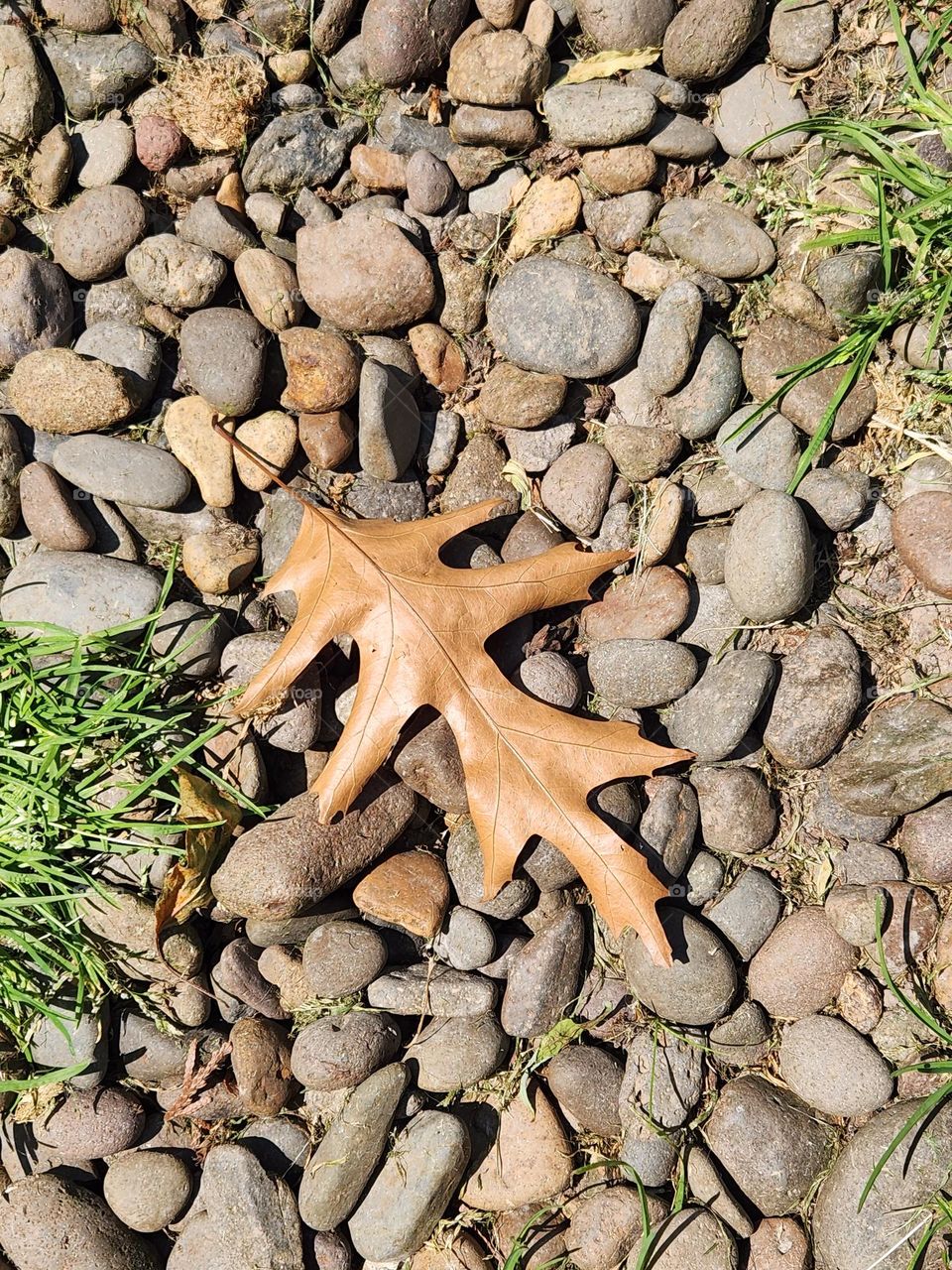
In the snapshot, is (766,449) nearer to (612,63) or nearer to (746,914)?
(612,63)

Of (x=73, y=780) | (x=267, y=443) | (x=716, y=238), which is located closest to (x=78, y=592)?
(x=73, y=780)

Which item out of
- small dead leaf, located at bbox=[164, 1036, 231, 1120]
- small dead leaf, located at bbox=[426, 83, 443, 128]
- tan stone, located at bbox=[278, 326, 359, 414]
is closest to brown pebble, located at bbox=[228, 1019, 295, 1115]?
small dead leaf, located at bbox=[164, 1036, 231, 1120]

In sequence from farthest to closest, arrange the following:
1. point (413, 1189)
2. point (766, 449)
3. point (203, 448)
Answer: point (203, 448) → point (766, 449) → point (413, 1189)

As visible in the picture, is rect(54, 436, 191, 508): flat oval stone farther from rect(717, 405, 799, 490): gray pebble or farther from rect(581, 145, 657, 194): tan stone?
rect(717, 405, 799, 490): gray pebble

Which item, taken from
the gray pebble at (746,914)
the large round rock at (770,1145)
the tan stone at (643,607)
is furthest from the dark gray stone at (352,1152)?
the tan stone at (643,607)

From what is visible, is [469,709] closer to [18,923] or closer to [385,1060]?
[385,1060]

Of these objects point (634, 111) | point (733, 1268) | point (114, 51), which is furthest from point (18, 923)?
point (634, 111)
